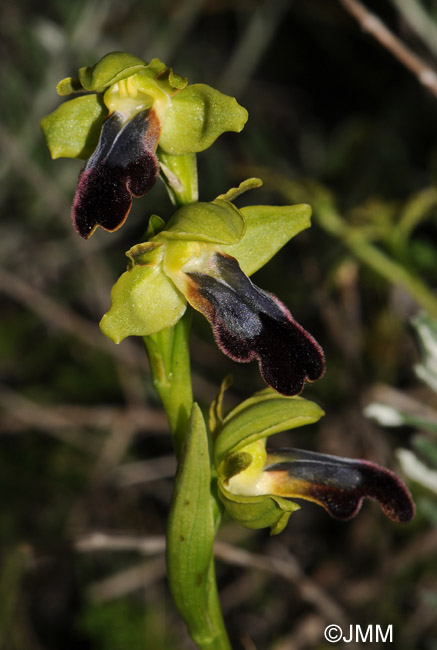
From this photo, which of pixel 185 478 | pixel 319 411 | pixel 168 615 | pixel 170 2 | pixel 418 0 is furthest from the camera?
pixel 170 2

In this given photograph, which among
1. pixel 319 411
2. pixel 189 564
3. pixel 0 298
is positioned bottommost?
pixel 0 298

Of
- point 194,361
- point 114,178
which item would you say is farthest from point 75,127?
point 194,361

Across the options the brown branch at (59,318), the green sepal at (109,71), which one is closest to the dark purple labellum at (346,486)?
the green sepal at (109,71)

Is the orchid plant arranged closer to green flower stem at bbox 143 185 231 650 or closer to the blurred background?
green flower stem at bbox 143 185 231 650

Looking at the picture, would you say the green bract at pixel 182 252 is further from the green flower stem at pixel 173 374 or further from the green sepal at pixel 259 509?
the green sepal at pixel 259 509

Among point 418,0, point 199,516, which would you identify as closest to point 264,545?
point 199,516

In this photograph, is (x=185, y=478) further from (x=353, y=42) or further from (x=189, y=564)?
(x=353, y=42)

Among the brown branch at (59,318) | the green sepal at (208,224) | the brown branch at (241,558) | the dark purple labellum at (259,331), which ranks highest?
the green sepal at (208,224)
